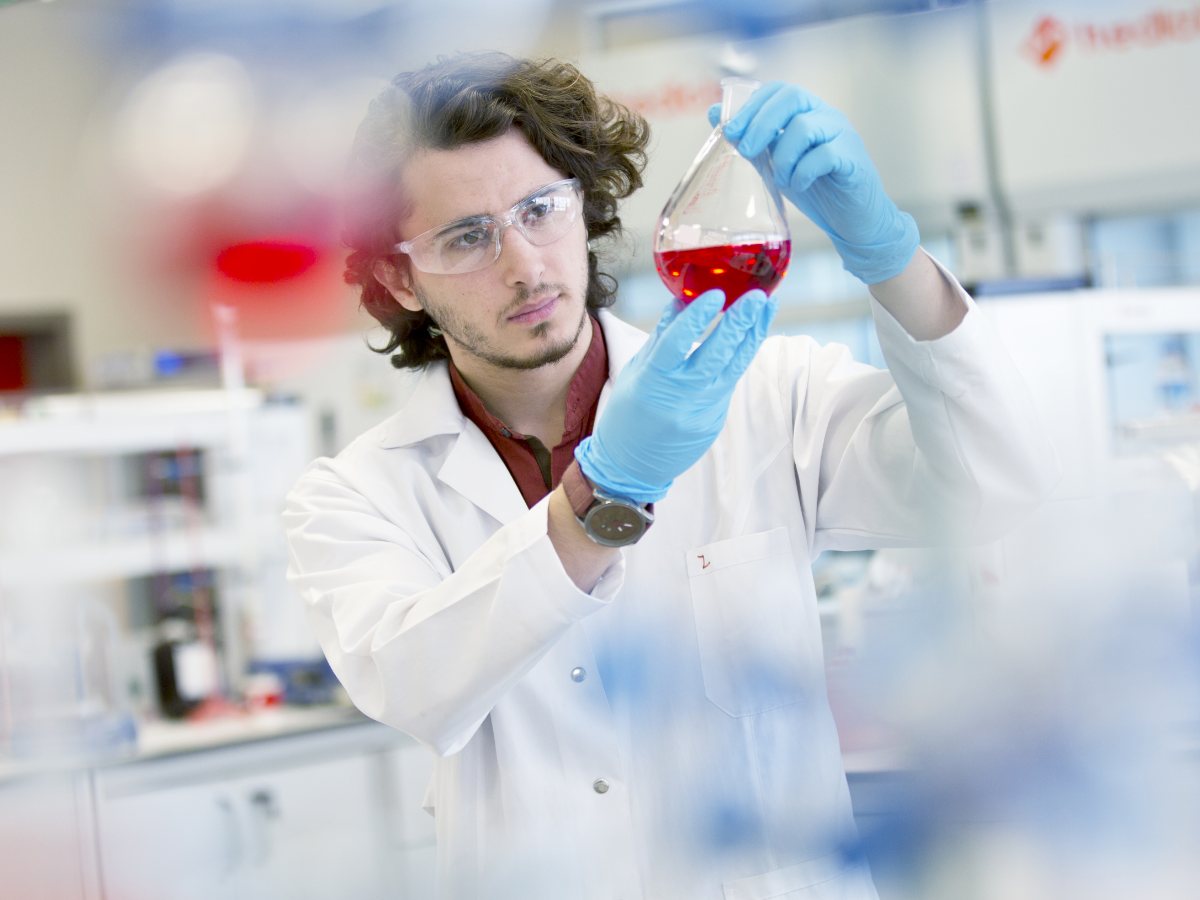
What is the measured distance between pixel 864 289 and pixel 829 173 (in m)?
0.11

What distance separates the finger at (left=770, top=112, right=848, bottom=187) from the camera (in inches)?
23.6

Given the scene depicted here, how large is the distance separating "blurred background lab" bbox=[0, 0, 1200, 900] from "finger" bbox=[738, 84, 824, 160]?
0.02m

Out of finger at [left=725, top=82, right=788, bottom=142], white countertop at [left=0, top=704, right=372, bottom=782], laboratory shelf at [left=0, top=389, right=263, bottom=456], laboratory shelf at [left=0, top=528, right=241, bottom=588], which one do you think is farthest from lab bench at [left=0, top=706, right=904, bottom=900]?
laboratory shelf at [left=0, top=389, right=263, bottom=456]

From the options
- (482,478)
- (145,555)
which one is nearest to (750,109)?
(482,478)

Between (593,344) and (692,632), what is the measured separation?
0.54m

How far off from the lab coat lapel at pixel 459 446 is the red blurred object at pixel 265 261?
38 centimetres

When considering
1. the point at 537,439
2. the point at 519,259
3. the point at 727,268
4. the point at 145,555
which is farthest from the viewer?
the point at 145,555

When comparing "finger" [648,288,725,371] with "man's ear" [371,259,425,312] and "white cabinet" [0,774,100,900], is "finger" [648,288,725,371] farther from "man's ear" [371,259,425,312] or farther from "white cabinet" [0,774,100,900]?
"white cabinet" [0,774,100,900]

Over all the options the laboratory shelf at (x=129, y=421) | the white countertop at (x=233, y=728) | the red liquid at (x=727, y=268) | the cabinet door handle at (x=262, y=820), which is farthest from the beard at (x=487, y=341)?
the laboratory shelf at (x=129, y=421)

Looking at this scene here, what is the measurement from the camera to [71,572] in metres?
2.75

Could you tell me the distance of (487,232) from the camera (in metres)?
0.74

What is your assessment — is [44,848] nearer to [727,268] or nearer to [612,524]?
[612,524]

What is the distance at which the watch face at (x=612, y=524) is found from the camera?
73cm

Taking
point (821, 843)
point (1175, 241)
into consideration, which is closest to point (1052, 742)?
point (821, 843)
